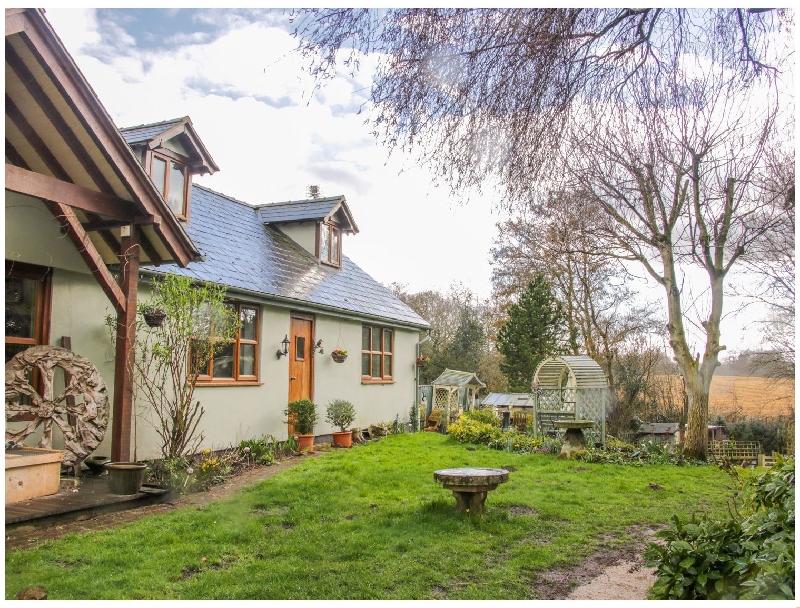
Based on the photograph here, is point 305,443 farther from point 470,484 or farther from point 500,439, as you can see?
Answer: point 470,484

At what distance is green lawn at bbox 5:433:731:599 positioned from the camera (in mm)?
3477

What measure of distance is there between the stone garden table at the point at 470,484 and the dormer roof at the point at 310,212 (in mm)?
7366

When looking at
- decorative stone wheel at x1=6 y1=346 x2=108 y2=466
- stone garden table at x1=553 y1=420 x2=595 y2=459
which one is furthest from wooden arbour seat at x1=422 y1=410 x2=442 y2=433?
decorative stone wheel at x1=6 y1=346 x2=108 y2=466

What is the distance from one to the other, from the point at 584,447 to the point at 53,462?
738cm

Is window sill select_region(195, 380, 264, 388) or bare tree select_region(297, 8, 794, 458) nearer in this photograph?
bare tree select_region(297, 8, 794, 458)

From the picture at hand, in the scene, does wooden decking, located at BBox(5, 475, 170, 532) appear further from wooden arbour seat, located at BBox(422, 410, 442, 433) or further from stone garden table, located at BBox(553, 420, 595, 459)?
wooden arbour seat, located at BBox(422, 410, 442, 433)

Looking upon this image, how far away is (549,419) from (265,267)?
231 inches

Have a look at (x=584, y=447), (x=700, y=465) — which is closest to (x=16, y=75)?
(x=584, y=447)

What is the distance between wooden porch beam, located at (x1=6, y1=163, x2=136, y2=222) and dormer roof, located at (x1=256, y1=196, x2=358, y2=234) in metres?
6.18

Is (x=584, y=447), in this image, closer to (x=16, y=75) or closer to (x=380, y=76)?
(x=380, y=76)

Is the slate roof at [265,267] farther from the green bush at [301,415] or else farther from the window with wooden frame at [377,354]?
the green bush at [301,415]

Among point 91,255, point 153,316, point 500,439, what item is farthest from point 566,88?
point 500,439

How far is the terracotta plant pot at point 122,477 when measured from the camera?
5.23 meters

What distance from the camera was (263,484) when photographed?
639cm
